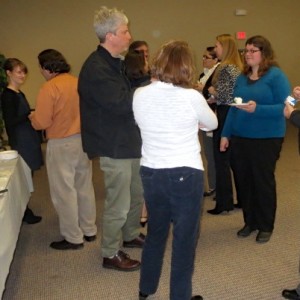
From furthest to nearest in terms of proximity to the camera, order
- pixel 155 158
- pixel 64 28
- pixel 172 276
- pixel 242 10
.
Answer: pixel 242 10
pixel 64 28
pixel 172 276
pixel 155 158

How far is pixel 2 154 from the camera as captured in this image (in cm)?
266

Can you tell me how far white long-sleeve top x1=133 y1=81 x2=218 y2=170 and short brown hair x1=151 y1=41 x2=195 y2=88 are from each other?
0.11ft

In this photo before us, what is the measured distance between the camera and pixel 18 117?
8.96 feet

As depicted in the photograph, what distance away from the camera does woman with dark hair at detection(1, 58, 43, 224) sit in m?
2.72

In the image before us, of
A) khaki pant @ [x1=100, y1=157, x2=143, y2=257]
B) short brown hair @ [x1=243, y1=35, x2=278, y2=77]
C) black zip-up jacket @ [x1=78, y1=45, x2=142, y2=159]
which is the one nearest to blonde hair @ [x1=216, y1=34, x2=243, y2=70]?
short brown hair @ [x1=243, y1=35, x2=278, y2=77]

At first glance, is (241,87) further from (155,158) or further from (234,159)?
(155,158)

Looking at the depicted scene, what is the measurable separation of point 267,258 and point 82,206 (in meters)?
1.33

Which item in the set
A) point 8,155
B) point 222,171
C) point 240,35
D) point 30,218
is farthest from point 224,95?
point 240,35

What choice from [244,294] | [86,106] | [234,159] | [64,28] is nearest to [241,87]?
[234,159]

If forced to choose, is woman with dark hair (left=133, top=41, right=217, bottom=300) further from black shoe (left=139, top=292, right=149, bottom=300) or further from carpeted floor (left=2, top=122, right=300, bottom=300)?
carpeted floor (left=2, top=122, right=300, bottom=300)

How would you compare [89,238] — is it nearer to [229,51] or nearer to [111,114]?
[111,114]

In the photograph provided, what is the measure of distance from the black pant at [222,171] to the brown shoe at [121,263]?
3.48ft

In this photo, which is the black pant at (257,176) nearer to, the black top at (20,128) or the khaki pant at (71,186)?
the khaki pant at (71,186)

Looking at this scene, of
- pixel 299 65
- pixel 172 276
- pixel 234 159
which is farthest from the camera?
pixel 299 65
